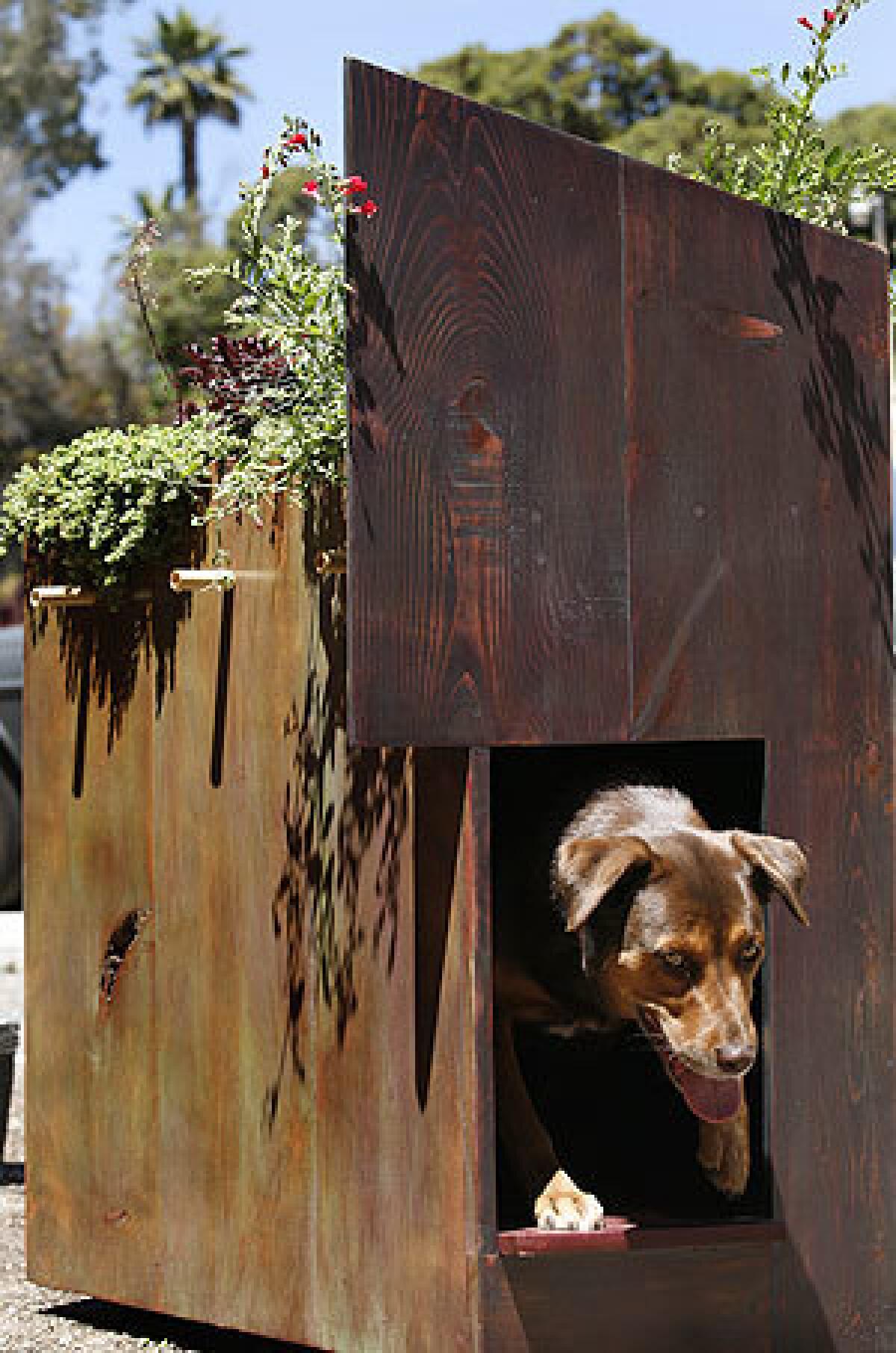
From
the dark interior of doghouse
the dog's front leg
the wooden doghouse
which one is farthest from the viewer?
the dark interior of doghouse

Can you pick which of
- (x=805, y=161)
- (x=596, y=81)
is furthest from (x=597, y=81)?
(x=805, y=161)

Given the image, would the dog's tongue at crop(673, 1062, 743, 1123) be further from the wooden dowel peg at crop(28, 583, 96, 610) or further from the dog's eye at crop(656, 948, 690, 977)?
the wooden dowel peg at crop(28, 583, 96, 610)

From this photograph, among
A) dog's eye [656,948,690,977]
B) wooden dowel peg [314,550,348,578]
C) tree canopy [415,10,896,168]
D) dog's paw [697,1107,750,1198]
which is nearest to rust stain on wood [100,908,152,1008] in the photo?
wooden dowel peg [314,550,348,578]

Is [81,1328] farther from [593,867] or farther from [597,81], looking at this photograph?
[597,81]

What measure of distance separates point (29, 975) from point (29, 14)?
4096cm

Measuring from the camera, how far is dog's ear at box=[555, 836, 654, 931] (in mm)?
4391

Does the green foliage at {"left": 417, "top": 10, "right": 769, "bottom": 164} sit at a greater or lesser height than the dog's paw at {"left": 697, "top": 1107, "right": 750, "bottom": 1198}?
greater

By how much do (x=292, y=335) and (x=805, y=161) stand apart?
142 centimetres

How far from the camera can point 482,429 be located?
4590 mm

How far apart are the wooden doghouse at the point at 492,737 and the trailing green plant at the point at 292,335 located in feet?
0.44

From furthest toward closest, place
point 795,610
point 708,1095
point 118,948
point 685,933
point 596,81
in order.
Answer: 1. point 596,81
2. point 118,948
3. point 795,610
4. point 708,1095
5. point 685,933

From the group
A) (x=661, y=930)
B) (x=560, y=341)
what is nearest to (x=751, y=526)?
(x=560, y=341)

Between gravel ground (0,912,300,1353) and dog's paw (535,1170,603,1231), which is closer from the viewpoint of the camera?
dog's paw (535,1170,603,1231)

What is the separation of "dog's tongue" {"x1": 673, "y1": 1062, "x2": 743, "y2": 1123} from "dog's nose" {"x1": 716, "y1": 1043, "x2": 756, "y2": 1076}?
9.2 inches
